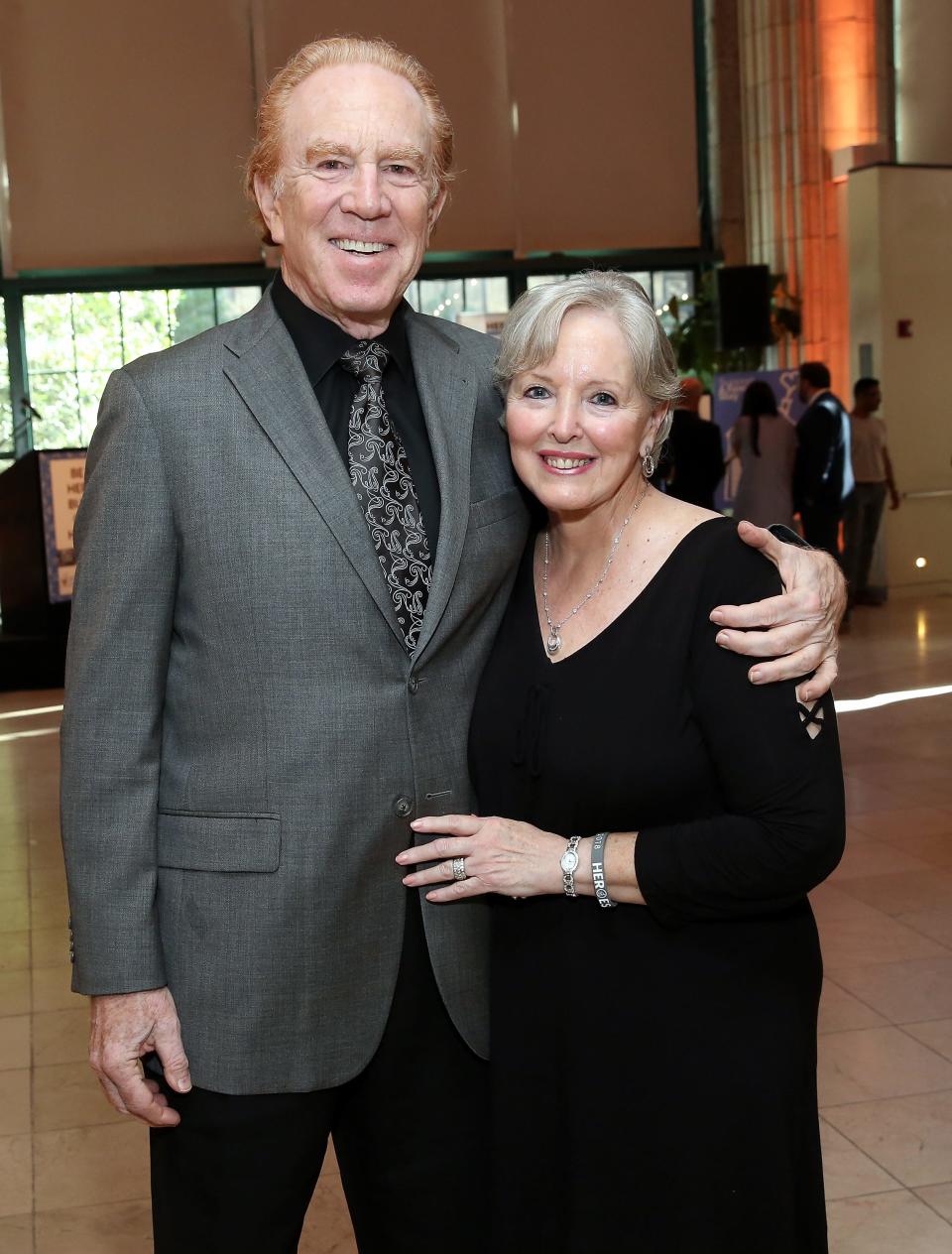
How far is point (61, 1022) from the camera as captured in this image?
4.11 metres

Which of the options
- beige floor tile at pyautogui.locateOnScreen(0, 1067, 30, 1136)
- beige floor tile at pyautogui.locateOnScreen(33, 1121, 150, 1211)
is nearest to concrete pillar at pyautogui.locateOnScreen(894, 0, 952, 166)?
beige floor tile at pyautogui.locateOnScreen(0, 1067, 30, 1136)

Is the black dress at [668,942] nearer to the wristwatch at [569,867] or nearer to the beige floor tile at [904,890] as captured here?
the wristwatch at [569,867]

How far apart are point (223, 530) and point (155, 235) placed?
38.7 ft

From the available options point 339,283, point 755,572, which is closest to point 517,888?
point 755,572

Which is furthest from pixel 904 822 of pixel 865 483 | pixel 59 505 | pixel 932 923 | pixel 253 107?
pixel 253 107

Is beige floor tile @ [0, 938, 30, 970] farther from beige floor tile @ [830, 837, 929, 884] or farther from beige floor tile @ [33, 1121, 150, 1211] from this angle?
beige floor tile @ [830, 837, 929, 884]

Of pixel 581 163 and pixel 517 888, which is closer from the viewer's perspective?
pixel 517 888

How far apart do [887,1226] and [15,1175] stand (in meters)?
1.90

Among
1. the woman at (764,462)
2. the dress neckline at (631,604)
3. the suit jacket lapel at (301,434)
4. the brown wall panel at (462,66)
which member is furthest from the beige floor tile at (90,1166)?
the brown wall panel at (462,66)

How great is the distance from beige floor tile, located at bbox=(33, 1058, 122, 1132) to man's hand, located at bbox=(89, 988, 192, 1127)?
1.88m

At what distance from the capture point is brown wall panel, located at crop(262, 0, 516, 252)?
41.1 ft

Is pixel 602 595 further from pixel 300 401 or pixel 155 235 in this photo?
pixel 155 235

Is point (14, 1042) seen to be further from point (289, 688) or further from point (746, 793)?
point (746, 793)

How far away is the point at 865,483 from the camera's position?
11.0 metres
